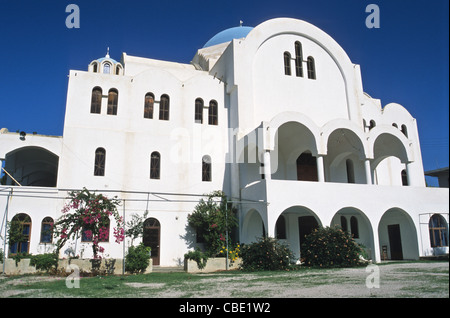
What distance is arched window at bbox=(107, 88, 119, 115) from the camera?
2020cm

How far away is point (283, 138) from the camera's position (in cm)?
2172

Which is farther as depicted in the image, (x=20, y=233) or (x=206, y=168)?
(x=206, y=168)

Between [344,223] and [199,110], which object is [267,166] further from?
[344,223]

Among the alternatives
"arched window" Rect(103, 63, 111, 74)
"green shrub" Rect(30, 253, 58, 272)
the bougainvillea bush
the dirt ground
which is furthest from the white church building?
the dirt ground

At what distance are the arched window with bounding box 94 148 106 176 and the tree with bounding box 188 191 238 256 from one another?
17.1 ft

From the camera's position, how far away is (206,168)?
20875 millimetres

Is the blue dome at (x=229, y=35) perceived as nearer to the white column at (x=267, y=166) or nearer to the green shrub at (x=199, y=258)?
the white column at (x=267, y=166)

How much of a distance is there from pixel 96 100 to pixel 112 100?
2.76ft

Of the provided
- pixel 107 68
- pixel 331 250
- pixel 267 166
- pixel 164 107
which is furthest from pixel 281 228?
pixel 107 68

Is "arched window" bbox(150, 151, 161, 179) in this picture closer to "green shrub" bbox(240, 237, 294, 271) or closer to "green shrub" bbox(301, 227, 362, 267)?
"green shrub" bbox(240, 237, 294, 271)

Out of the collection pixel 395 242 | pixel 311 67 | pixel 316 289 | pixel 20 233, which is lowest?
pixel 316 289
